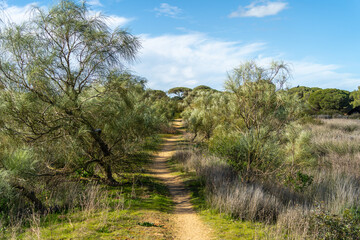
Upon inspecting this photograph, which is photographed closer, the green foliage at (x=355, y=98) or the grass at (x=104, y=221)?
the grass at (x=104, y=221)

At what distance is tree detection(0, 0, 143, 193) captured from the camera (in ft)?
20.0

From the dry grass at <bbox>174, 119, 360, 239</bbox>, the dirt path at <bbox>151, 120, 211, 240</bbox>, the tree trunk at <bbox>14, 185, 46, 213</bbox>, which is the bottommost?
the dirt path at <bbox>151, 120, 211, 240</bbox>

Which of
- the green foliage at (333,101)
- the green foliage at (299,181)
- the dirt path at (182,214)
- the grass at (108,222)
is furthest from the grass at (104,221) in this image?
the green foliage at (333,101)

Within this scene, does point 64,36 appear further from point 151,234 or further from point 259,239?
point 259,239

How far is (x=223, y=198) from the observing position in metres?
6.70

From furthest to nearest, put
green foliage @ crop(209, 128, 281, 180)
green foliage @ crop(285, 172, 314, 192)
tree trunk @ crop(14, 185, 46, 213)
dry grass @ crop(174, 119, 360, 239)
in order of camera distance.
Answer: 1. green foliage @ crop(209, 128, 281, 180)
2. green foliage @ crop(285, 172, 314, 192)
3. tree trunk @ crop(14, 185, 46, 213)
4. dry grass @ crop(174, 119, 360, 239)

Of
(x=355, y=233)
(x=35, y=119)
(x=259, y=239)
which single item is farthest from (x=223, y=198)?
(x=35, y=119)

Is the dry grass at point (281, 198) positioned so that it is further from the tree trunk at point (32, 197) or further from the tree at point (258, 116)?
the tree trunk at point (32, 197)

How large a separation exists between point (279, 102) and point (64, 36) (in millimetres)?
7435

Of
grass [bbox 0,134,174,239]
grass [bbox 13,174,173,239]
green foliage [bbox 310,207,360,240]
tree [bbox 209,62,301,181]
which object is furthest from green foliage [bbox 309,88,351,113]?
grass [bbox 13,174,173,239]

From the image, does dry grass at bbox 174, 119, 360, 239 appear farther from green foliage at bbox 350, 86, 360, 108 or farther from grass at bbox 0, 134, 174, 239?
green foliage at bbox 350, 86, 360, 108

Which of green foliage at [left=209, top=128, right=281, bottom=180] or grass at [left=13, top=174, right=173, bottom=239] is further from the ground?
green foliage at [left=209, top=128, right=281, bottom=180]

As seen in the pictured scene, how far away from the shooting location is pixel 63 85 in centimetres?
689

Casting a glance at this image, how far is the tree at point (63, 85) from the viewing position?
6.10m
